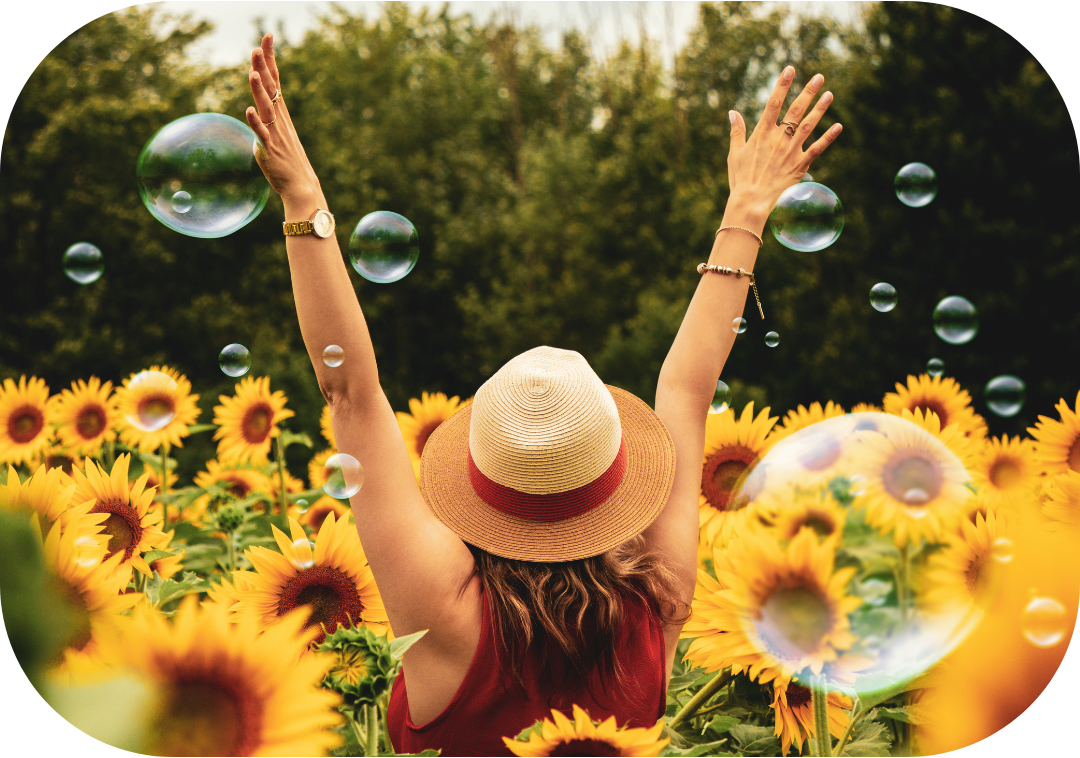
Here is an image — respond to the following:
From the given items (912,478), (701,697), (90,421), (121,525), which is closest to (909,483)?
(912,478)

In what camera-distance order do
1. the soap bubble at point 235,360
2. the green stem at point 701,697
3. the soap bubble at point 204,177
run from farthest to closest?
1. the soap bubble at point 235,360
2. the soap bubble at point 204,177
3. the green stem at point 701,697

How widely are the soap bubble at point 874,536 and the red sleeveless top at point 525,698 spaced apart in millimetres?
267

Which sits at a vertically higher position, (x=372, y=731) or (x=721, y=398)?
(x=721, y=398)

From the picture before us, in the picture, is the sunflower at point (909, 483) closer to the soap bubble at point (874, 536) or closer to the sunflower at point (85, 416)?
the soap bubble at point (874, 536)

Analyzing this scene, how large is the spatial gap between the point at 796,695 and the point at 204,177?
1.86m

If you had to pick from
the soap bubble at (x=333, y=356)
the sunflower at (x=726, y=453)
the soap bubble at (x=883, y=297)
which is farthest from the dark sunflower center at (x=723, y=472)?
the soap bubble at (x=333, y=356)

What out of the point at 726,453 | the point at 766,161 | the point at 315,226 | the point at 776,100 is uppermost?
the point at 776,100

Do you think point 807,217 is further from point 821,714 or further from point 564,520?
point 821,714

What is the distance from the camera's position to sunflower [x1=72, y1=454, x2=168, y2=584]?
1.79m

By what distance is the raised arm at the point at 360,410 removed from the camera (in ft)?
4.57

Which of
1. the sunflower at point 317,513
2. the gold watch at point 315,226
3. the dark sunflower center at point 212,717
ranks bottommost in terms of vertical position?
the sunflower at point 317,513

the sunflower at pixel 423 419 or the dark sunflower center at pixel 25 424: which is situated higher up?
the sunflower at pixel 423 419

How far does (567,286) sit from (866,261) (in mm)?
5747

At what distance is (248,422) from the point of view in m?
3.02
